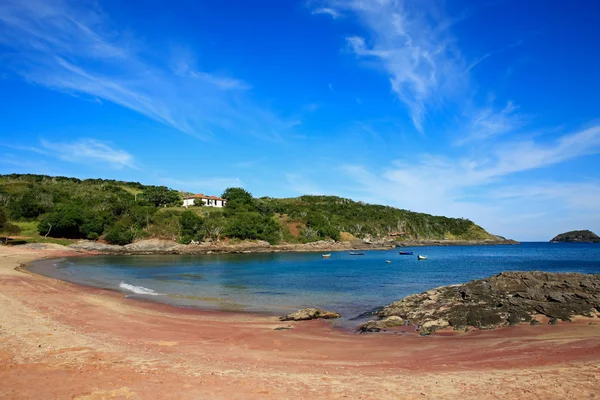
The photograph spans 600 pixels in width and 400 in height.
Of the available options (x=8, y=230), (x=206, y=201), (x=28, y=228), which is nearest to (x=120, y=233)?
(x=28, y=228)

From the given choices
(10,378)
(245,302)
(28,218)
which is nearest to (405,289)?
(245,302)

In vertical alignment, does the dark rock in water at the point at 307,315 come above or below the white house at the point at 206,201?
below

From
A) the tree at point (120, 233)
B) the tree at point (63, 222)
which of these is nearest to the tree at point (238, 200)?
the tree at point (120, 233)

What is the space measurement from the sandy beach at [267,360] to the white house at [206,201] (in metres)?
100.0

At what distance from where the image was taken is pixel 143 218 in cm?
9344

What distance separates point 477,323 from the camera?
16.8m

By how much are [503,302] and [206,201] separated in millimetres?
108792

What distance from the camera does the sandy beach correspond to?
8375 mm

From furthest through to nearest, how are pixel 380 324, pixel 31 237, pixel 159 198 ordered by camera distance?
pixel 159 198, pixel 31 237, pixel 380 324

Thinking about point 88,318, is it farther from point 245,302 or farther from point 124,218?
point 124,218

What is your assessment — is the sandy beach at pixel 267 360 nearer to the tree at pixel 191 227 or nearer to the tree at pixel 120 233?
the tree at pixel 120 233

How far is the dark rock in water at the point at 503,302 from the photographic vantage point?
55.7 feet

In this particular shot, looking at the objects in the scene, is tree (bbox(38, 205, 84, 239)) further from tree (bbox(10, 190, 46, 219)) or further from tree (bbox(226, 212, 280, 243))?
tree (bbox(226, 212, 280, 243))

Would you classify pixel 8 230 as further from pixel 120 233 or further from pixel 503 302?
pixel 503 302
